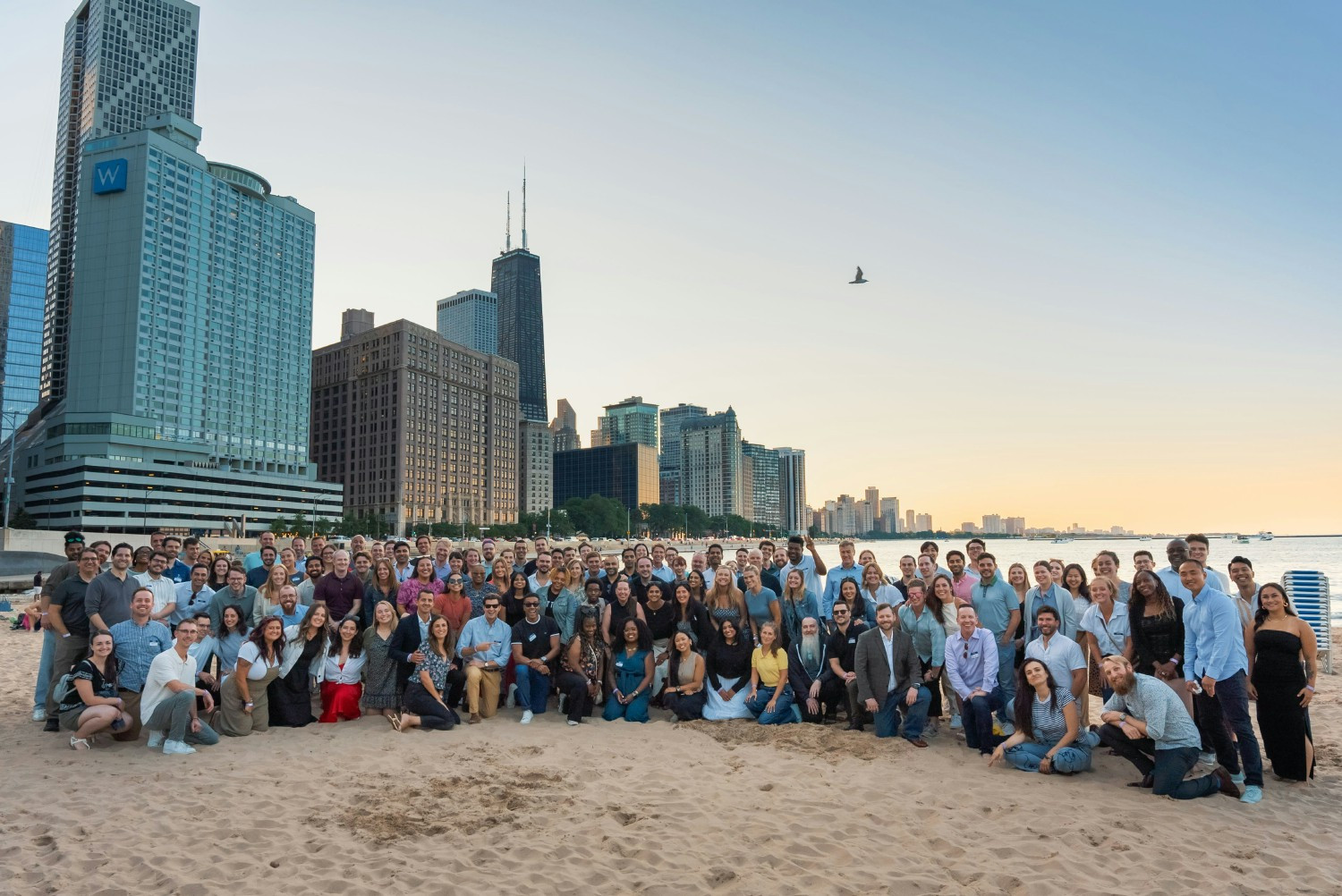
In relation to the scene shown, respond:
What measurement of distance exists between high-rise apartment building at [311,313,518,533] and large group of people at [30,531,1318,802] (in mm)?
138571

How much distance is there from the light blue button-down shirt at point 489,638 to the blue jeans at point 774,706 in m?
3.31

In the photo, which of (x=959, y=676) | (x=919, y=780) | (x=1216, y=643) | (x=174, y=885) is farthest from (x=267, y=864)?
(x=1216, y=643)

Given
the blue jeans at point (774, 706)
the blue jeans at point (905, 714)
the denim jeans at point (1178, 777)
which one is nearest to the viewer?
the denim jeans at point (1178, 777)

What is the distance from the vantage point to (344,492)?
150500 millimetres

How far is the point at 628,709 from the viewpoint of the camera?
394 inches

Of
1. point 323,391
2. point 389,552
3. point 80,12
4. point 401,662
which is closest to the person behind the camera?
point 401,662

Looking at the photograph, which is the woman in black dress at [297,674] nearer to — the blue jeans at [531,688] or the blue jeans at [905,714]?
the blue jeans at [531,688]

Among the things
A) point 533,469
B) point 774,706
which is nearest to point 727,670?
point 774,706

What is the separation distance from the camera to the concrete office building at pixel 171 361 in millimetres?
104688

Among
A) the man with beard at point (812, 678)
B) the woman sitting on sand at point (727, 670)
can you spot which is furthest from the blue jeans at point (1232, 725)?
the woman sitting on sand at point (727, 670)

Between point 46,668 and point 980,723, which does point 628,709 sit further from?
point 46,668

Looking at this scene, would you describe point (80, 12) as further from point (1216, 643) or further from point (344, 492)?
point (1216, 643)

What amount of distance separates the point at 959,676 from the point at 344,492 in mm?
157084

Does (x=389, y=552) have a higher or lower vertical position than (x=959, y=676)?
higher
